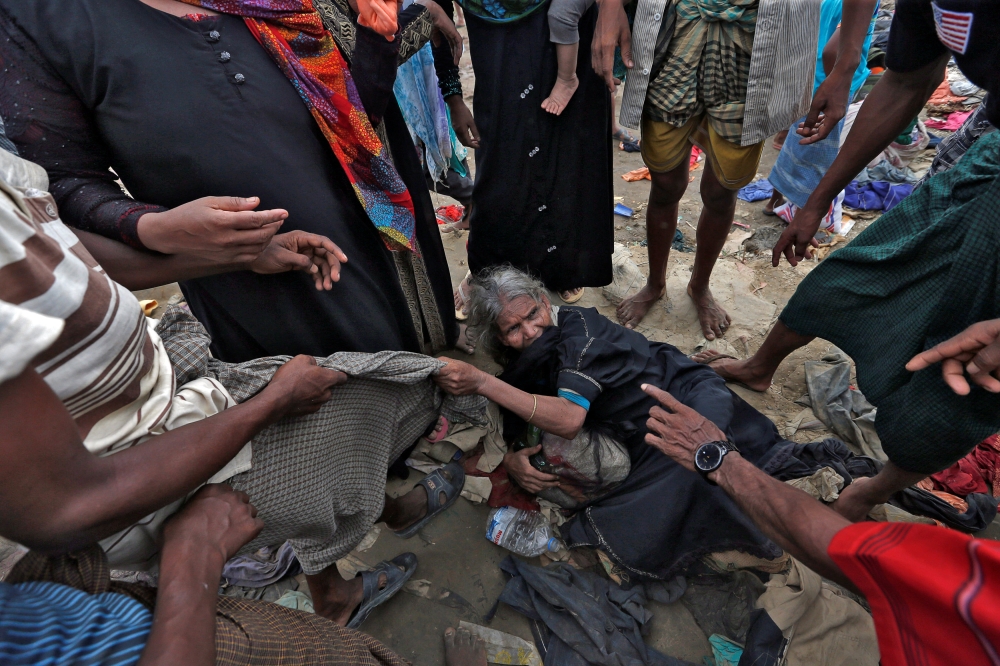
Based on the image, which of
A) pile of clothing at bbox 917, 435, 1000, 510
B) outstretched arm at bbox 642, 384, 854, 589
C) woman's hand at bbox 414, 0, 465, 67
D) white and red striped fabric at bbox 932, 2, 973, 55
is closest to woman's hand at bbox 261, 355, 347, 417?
outstretched arm at bbox 642, 384, 854, 589

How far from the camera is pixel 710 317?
3.34 metres

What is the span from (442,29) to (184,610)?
2.65 metres

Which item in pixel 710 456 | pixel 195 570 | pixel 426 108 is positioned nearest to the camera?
pixel 195 570

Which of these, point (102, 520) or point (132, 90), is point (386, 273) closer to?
point (132, 90)

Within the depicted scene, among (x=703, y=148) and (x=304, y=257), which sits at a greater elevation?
(x=304, y=257)

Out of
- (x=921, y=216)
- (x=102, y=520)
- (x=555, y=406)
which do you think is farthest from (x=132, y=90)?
(x=921, y=216)

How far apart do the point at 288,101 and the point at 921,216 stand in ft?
7.02

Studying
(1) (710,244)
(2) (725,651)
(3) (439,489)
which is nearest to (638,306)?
(1) (710,244)

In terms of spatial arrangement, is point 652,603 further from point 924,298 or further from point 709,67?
point 709,67

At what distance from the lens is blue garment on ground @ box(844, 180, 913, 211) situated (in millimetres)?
4051

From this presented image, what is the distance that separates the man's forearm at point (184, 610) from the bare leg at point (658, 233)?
8.98 feet

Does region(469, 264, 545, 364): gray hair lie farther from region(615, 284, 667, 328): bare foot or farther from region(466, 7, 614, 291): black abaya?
region(615, 284, 667, 328): bare foot

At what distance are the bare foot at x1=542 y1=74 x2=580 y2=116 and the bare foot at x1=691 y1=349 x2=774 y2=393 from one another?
1.54 metres

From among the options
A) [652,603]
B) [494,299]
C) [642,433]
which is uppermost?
[494,299]
